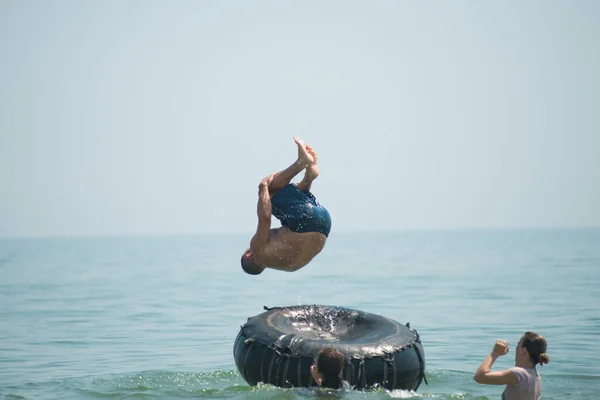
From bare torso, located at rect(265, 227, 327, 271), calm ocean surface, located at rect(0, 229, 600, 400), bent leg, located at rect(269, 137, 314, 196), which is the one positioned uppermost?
bent leg, located at rect(269, 137, 314, 196)

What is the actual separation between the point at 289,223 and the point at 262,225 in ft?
1.44

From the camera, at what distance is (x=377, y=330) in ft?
37.0

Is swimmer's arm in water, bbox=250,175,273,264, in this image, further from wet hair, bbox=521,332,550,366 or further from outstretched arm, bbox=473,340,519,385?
wet hair, bbox=521,332,550,366

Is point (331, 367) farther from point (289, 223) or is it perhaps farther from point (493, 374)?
point (289, 223)

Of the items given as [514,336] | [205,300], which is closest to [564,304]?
[514,336]

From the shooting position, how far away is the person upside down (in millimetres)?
10844

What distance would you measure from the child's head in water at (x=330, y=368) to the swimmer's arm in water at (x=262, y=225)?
1566 millimetres

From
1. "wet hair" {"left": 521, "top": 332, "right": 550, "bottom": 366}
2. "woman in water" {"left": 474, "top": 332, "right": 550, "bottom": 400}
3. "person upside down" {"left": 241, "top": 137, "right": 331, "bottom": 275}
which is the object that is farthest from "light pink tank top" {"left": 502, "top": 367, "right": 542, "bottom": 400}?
"person upside down" {"left": 241, "top": 137, "right": 331, "bottom": 275}

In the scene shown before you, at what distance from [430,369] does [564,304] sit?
1109 cm

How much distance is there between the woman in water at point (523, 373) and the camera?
886cm

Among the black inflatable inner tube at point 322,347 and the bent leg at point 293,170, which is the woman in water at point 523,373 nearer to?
the black inflatable inner tube at point 322,347

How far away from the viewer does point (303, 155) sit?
1082 centimetres

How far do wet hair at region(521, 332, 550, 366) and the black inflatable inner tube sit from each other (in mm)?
2012

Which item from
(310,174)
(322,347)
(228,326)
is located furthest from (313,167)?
(228,326)
